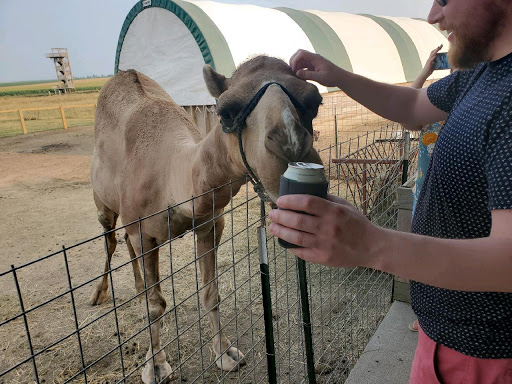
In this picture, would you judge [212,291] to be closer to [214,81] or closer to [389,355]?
[389,355]

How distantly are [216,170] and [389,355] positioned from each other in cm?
205

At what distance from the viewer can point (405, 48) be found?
18.9 m

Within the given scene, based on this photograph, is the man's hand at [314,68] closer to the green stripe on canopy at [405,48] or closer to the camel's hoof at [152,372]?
the camel's hoof at [152,372]

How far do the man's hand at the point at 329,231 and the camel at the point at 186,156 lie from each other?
0.69 m

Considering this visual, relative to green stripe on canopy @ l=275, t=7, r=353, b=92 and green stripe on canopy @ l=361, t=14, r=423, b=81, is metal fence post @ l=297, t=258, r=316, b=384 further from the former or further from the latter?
green stripe on canopy @ l=361, t=14, r=423, b=81

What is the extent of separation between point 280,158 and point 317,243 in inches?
33.2

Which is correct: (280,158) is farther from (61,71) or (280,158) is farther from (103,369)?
(61,71)

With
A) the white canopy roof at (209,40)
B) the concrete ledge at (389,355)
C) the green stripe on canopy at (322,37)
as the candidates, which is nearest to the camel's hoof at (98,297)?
the concrete ledge at (389,355)

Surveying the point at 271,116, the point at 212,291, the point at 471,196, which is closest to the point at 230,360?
the point at 212,291

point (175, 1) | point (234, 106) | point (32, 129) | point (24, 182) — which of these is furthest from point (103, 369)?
point (32, 129)

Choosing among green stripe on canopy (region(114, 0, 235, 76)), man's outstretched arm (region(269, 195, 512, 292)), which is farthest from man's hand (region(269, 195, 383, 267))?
green stripe on canopy (region(114, 0, 235, 76))

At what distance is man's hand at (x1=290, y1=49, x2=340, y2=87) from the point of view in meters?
1.97

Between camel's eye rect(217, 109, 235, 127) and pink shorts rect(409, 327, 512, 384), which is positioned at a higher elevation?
camel's eye rect(217, 109, 235, 127)

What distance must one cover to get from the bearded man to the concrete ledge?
1410 millimetres
